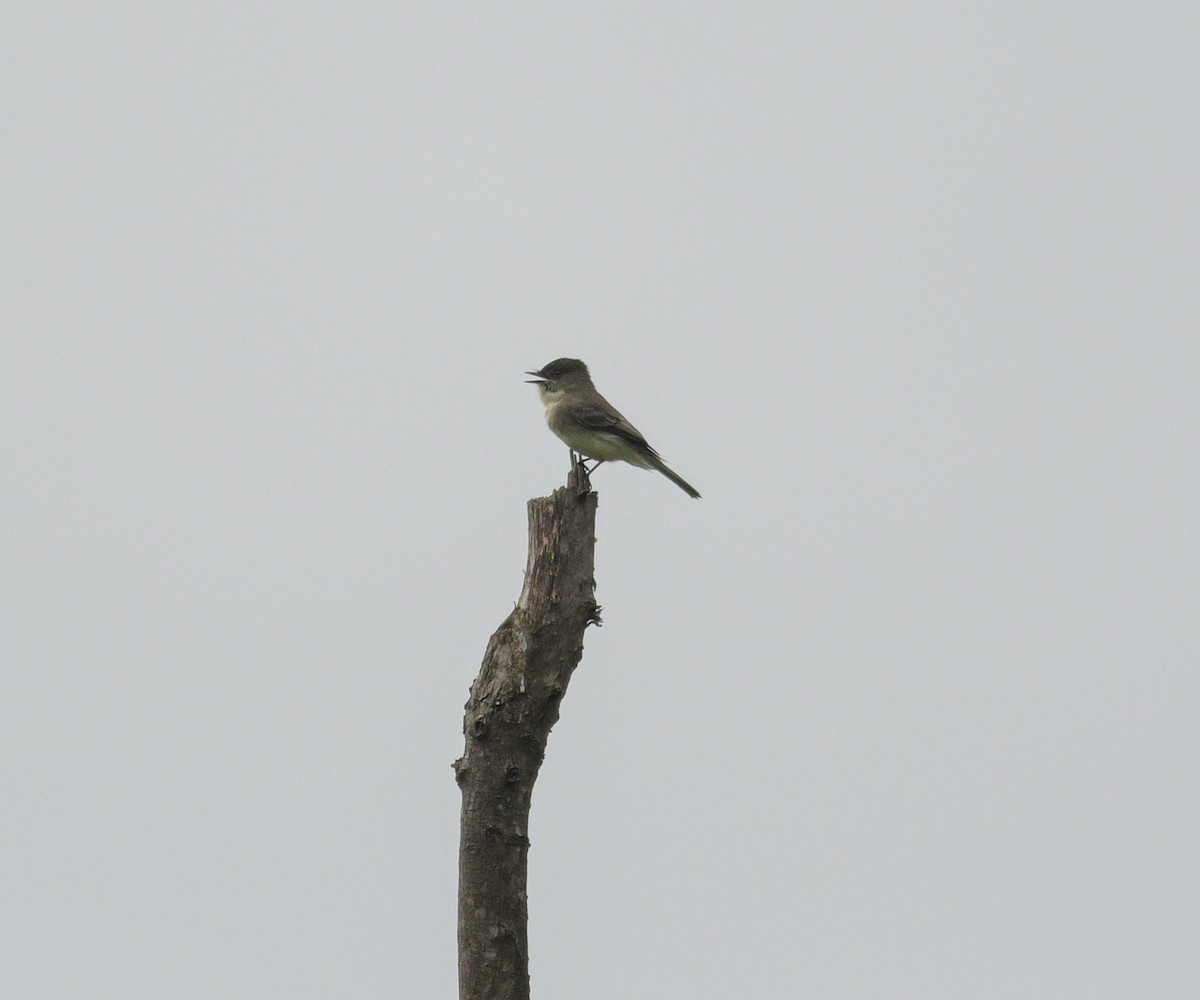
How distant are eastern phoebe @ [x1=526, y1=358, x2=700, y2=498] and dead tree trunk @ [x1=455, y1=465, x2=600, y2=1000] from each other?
4.54 metres

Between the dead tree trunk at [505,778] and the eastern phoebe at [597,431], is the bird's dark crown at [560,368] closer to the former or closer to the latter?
the eastern phoebe at [597,431]

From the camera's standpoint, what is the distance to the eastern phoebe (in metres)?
13.9

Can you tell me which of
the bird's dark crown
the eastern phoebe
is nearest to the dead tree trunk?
the eastern phoebe

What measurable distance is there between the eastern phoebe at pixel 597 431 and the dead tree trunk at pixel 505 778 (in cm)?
454

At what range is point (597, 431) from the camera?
13.9 metres

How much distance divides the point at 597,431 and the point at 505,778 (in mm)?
5667

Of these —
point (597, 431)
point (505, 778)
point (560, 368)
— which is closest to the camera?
point (505, 778)

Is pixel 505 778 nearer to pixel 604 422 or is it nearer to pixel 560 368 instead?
pixel 604 422

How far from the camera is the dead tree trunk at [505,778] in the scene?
28.9 ft

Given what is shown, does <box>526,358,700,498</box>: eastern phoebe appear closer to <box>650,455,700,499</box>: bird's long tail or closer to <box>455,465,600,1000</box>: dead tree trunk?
<box>650,455,700,499</box>: bird's long tail

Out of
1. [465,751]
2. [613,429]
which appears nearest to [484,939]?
[465,751]

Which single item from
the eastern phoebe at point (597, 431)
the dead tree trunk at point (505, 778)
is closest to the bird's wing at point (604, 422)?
the eastern phoebe at point (597, 431)

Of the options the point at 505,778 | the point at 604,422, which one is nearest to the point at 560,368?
the point at 604,422

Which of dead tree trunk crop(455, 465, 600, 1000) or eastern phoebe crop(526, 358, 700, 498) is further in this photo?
eastern phoebe crop(526, 358, 700, 498)
